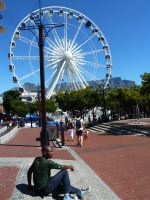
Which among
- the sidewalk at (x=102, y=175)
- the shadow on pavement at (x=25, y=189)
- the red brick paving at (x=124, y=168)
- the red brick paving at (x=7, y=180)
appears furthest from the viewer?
the red brick paving at (x=124, y=168)

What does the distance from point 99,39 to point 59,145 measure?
135ft

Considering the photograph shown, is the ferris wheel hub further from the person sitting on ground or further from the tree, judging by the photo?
the tree

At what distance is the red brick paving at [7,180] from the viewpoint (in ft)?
31.2

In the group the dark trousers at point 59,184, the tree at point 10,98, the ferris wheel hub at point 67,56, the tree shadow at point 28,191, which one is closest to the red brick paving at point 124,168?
the dark trousers at point 59,184

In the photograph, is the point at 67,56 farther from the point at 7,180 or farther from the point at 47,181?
the point at 47,181

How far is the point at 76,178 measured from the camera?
11.6 metres

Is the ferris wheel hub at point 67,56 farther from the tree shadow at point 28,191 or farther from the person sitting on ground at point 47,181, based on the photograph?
the person sitting on ground at point 47,181

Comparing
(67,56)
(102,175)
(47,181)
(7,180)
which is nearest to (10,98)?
(67,56)

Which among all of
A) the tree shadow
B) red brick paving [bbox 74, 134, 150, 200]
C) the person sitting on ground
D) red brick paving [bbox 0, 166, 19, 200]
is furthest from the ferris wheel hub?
the person sitting on ground

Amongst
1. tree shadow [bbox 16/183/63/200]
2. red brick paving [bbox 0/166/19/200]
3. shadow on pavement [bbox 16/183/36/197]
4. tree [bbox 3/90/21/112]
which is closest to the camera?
tree shadow [bbox 16/183/63/200]

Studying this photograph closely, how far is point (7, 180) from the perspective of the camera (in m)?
11.0

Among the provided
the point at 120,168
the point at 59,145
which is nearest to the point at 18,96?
the point at 59,145

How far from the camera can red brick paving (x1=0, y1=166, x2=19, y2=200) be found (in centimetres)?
951

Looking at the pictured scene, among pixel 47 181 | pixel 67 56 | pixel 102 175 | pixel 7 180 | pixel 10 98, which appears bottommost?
pixel 102 175
